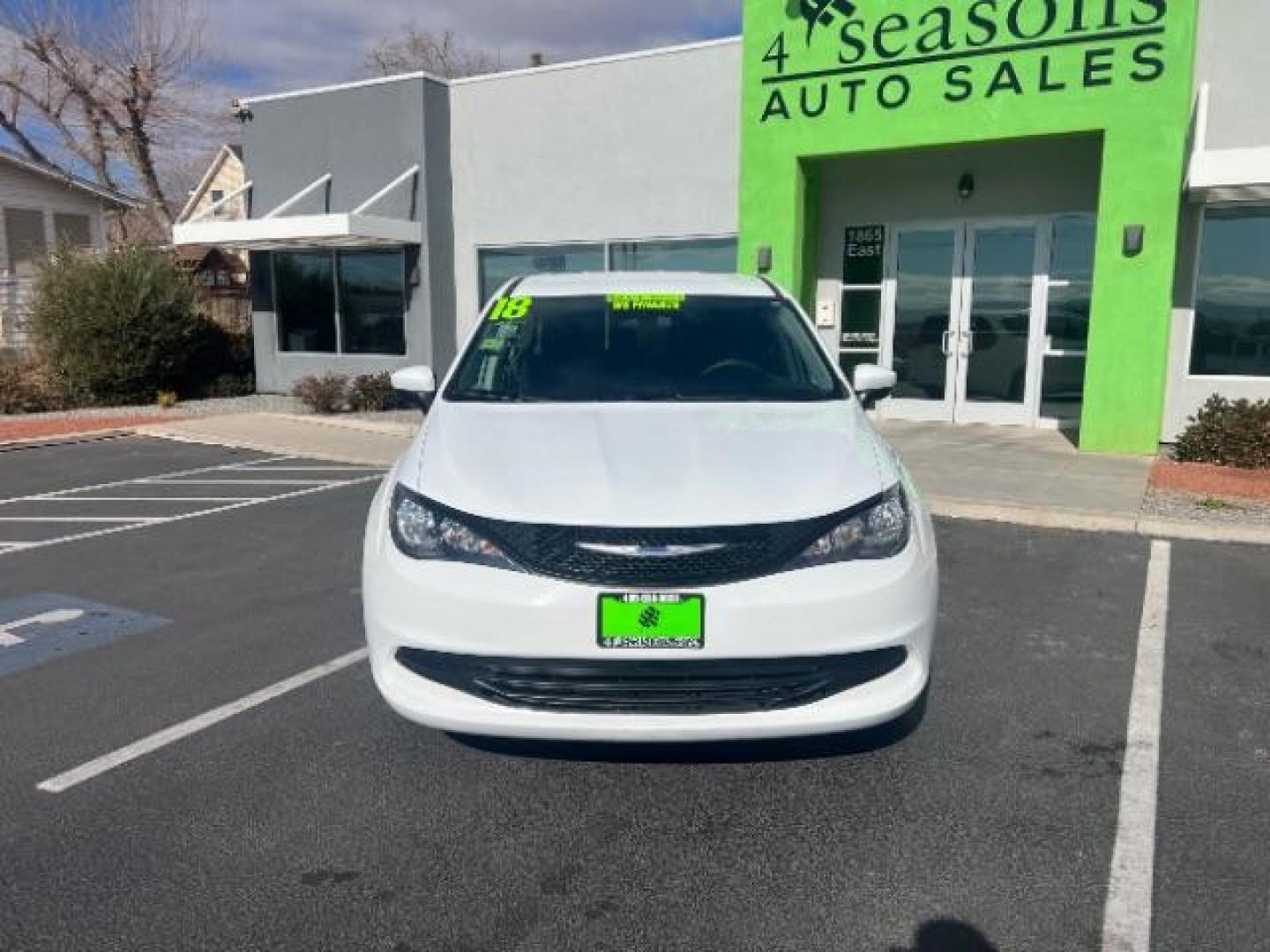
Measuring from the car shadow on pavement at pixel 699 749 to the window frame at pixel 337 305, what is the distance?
13095 millimetres

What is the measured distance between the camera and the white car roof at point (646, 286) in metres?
4.68

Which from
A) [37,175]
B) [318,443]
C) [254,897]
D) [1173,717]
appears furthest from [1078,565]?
[37,175]

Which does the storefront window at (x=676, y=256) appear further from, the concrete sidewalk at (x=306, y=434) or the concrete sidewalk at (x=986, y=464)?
the concrete sidewalk at (x=306, y=434)

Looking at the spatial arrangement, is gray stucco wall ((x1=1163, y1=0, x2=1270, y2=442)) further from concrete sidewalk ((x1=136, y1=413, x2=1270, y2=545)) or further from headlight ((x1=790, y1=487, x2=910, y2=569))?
headlight ((x1=790, y1=487, x2=910, y2=569))

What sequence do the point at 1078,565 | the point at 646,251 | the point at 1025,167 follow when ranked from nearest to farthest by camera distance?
the point at 1078,565
the point at 1025,167
the point at 646,251

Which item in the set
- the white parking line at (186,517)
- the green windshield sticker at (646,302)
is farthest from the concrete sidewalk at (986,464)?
the green windshield sticker at (646,302)

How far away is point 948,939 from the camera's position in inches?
99.3

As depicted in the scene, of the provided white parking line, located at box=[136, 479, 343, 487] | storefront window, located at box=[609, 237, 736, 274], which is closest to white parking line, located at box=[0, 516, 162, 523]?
white parking line, located at box=[136, 479, 343, 487]

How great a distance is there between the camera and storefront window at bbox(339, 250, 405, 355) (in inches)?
629

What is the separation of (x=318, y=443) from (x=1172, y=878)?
35.7 ft

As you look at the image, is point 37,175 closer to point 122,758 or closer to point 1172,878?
point 122,758

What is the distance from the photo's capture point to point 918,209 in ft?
40.9

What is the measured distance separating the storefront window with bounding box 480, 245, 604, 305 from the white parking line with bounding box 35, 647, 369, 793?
35.3 feet

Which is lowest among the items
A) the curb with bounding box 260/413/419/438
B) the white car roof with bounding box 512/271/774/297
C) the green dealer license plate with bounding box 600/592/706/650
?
the curb with bounding box 260/413/419/438
